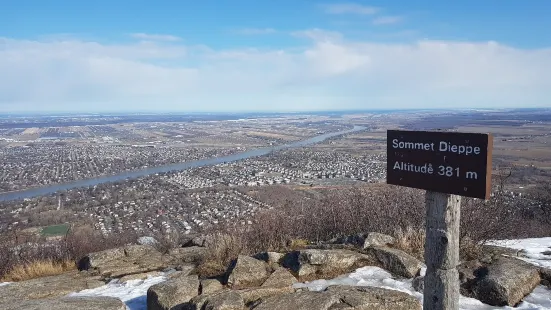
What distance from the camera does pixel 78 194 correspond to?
137 ft

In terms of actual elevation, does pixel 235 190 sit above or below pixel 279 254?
below

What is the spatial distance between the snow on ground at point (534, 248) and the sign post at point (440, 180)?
3.62 m

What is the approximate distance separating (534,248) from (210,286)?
6059mm

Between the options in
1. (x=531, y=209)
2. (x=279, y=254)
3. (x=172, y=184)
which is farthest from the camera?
(x=172, y=184)

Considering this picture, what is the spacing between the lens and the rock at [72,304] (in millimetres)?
5285

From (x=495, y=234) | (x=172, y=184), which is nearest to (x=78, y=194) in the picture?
(x=172, y=184)

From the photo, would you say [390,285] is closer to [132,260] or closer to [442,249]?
[442,249]

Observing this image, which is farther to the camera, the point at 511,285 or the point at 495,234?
the point at 495,234

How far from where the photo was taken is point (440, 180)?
12.1 ft

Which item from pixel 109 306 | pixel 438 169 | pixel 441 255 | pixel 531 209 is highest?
pixel 438 169

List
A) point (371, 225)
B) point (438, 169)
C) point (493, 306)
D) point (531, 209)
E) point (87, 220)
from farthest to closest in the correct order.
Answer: point (87, 220) < point (531, 209) < point (371, 225) < point (493, 306) < point (438, 169)

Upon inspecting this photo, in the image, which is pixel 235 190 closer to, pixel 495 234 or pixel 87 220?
pixel 87 220

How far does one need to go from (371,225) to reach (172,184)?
4056 cm

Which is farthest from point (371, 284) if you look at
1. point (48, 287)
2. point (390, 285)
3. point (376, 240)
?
point (48, 287)
